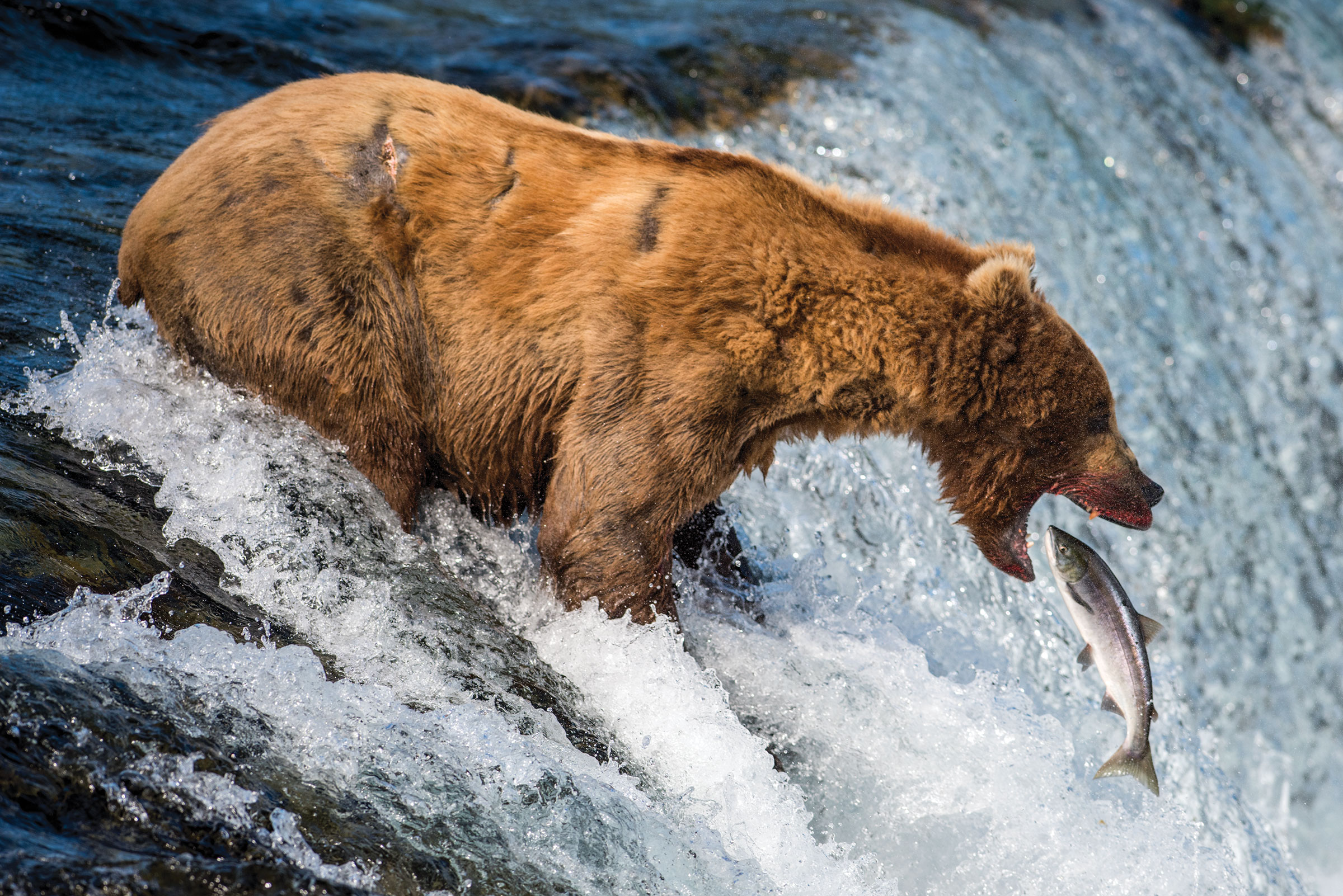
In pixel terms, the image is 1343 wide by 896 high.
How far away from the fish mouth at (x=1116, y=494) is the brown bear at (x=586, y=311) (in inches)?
3.3

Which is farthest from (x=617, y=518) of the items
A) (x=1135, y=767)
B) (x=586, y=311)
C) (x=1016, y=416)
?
(x=1135, y=767)

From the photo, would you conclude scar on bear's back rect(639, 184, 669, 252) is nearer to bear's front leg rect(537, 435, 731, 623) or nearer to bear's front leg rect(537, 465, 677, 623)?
bear's front leg rect(537, 435, 731, 623)

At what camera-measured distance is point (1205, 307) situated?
27.4 ft

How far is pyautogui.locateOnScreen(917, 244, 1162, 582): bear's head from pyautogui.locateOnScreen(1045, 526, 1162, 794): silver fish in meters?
0.17

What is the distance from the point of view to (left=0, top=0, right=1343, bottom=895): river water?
8.44 ft

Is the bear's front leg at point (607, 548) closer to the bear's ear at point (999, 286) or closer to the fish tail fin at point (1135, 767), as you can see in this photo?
the bear's ear at point (999, 286)

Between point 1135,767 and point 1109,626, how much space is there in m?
0.47

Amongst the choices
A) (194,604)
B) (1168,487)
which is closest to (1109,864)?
(194,604)

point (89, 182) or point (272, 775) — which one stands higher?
point (272, 775)

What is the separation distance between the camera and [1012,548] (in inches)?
160

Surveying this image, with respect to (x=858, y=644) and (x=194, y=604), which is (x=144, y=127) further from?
(x=858, y=644)

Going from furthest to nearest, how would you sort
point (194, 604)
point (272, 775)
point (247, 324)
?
point (247, 324) → point (194, 604) → point (272, 775)

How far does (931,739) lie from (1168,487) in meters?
3.89


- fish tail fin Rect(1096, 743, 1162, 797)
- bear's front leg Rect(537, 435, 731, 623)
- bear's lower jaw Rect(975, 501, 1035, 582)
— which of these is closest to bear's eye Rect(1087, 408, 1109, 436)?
bear's lower jaw Rect(975, 501, 1035, 582)
